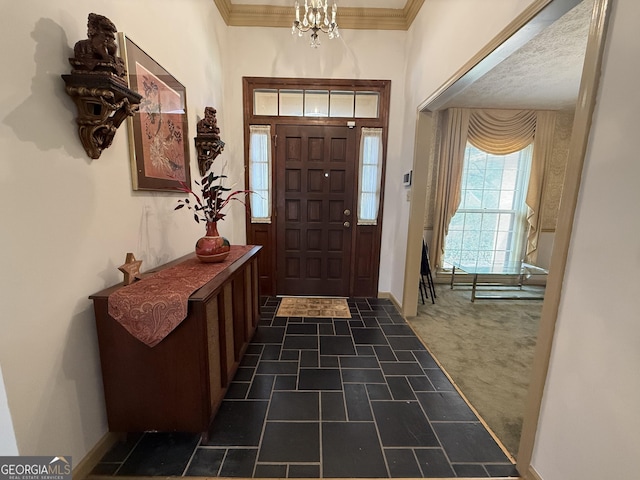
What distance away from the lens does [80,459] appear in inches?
46.4

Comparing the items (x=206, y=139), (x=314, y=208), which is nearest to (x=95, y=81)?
(x=206, y=139)

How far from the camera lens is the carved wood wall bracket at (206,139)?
2252 mm

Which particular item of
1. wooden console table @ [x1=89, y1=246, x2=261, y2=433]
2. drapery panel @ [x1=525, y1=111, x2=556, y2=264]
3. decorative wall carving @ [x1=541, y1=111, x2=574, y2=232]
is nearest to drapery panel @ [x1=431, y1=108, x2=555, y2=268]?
drapery panel @ [x1=525, y1=111, x2=556, y2=264]

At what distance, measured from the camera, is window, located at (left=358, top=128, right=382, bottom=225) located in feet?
10.3

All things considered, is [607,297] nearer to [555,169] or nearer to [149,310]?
[149,310]

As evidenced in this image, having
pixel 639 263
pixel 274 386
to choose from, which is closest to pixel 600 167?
pixel 639 263

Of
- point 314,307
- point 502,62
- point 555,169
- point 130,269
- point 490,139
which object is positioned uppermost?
point 502,62

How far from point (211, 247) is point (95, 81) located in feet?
3.29

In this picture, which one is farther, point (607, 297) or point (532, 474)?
point (532, 474)

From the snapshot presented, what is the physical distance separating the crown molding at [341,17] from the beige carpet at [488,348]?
331 centimetres

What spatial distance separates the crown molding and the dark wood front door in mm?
1125

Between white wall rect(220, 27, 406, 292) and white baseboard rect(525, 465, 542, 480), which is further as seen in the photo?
white wall rect(220, 27, 406, 292)

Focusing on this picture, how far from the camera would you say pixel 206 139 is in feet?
7.42

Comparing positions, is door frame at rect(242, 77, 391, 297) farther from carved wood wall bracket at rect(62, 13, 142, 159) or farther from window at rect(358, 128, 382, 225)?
carved wood wall bracket at rect(62, 13, 142, 159)
